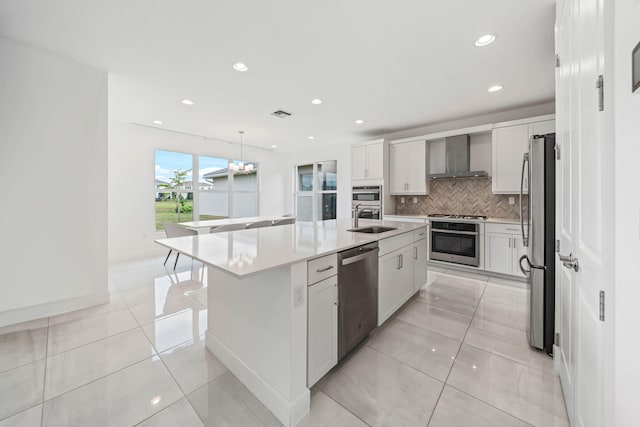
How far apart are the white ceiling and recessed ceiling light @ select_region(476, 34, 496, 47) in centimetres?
6

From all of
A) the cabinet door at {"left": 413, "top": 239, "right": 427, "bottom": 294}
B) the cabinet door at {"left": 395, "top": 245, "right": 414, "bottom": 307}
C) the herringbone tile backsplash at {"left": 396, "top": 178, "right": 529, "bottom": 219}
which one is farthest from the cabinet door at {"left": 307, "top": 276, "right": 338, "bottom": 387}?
the herringbone tile backsplash at {"left": 396, "top": 178, "right": 529, "bottom": 219}

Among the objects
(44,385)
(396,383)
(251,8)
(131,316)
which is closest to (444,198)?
(396,383)

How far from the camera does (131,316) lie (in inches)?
100.0

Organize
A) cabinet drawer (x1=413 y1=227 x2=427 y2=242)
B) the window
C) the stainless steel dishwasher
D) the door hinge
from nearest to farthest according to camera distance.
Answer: the door hinge, the stainless steel dishwasher, cabinet drawer (x1=413 y1=227 x2=427 y2=242), the window

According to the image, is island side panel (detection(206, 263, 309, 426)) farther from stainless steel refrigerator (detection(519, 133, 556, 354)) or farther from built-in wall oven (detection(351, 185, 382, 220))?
built-in wall oven (detection(351, 185, 382, 220))

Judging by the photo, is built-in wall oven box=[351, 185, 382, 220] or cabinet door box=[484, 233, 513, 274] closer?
cabinet door box=[484, 233, 513, 274]

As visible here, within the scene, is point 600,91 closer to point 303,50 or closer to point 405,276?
point 405,276

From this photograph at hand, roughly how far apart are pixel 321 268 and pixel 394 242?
44.6 inches

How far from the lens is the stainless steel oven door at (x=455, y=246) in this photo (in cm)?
390

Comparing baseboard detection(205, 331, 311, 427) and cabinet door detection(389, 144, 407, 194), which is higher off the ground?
cabinet door detection(389, 144, 407, 194)

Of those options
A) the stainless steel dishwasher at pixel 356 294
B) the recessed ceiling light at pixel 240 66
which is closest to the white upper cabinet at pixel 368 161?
the recessed ceiling light at pixel 240 66

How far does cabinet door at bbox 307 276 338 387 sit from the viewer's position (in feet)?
4.79

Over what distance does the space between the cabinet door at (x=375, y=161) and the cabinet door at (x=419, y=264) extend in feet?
7.65

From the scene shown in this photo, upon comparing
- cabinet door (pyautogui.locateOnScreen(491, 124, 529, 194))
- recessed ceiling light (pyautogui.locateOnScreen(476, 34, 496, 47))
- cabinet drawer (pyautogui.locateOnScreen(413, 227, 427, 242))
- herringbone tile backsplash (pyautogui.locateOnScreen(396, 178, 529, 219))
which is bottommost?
cabinet drawer (pyautogui.locateOnScreen(413, 227, 427, 242))
